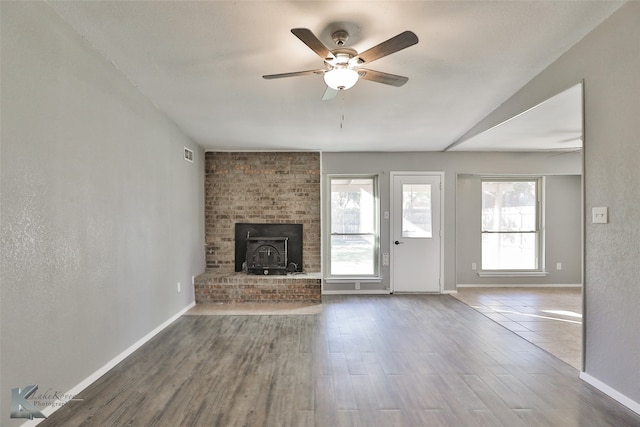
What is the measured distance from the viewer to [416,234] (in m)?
5.40

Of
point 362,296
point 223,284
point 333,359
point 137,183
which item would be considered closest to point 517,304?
point 362,296

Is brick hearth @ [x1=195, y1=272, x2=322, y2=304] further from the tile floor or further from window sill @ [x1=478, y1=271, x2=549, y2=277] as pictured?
window sill @ [x1=478, y1=271, x2=549, y2=277]

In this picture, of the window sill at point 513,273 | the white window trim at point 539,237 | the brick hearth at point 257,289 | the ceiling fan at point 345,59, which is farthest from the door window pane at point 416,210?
the ceiling fan at point 345,59

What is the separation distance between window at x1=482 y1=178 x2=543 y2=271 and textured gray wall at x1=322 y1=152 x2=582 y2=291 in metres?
0.44

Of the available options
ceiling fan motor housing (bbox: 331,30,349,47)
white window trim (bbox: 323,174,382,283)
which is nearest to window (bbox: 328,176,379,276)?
white window trim (bbox: 323,174,382,283)

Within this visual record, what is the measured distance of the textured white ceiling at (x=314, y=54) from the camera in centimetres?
189

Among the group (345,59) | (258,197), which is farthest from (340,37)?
(258,197)

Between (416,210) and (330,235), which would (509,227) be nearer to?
(416,210)

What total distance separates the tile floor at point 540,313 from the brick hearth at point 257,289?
2.34m

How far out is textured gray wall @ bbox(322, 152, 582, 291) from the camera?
5375mm

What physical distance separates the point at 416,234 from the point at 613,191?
334cm

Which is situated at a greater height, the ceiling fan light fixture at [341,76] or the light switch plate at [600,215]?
the ceiling fan light fixture at [341,76]

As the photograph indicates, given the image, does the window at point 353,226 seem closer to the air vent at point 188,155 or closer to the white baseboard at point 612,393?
the air vent at point 188,155

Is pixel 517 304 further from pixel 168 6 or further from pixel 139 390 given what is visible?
pixel 168 6
